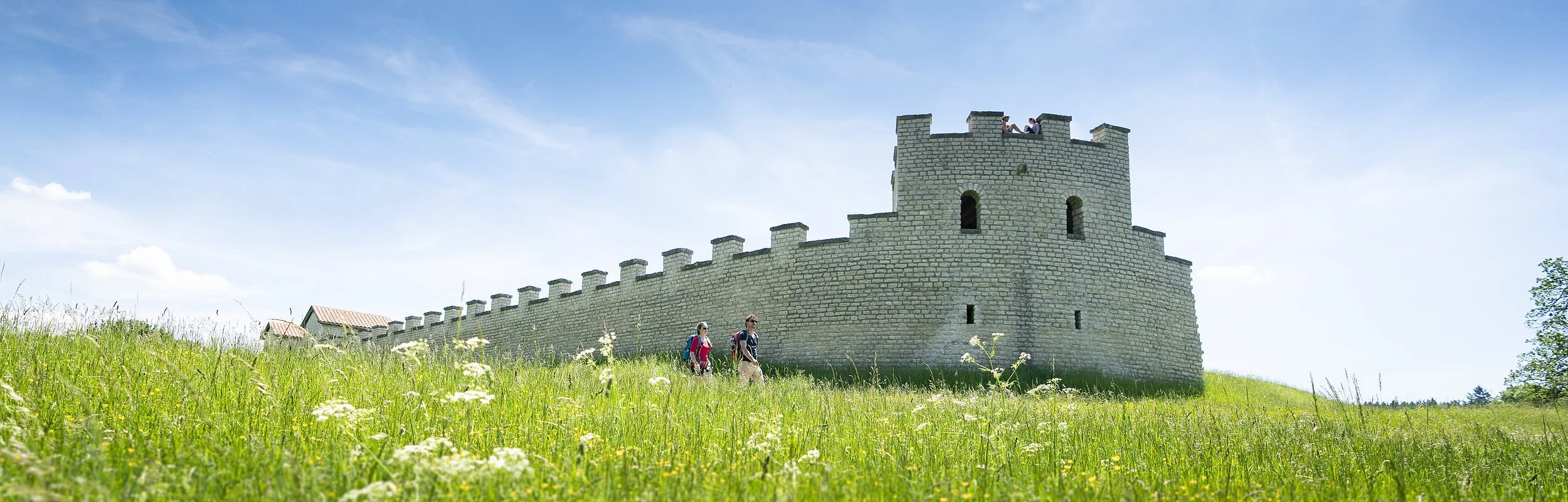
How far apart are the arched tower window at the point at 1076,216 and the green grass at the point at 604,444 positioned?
28.6 feet

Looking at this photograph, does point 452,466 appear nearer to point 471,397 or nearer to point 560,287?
point 471,397

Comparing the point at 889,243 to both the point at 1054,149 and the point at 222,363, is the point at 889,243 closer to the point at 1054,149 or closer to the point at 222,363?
the point at 1054,149

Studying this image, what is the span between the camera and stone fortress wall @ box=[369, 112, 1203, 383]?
48.4 feet

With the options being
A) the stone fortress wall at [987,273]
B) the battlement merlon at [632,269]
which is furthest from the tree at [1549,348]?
the battlement merlon at [632,269]

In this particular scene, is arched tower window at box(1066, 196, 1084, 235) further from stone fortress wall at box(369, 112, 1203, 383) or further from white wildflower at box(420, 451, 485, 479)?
white wildflower at box(420, 451, 485, 479)

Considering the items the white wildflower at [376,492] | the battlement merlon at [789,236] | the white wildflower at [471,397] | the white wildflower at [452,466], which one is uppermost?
the battlement merlon at [789,236]

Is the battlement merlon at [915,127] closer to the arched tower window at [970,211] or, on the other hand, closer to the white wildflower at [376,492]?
the arched tower window at [970,211]

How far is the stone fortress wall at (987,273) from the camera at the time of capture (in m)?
14.8

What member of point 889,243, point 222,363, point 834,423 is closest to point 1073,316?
point 889,243

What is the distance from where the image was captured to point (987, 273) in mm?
14961

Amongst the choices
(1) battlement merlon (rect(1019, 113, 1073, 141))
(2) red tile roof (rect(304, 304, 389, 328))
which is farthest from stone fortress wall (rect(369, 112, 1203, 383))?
(2) red tile roof (rect(304, 304, 389, 328))

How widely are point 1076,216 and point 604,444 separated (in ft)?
44.7

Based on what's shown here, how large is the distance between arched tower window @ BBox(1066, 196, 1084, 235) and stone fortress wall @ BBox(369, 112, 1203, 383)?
1.0 inches

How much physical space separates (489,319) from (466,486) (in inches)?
843
